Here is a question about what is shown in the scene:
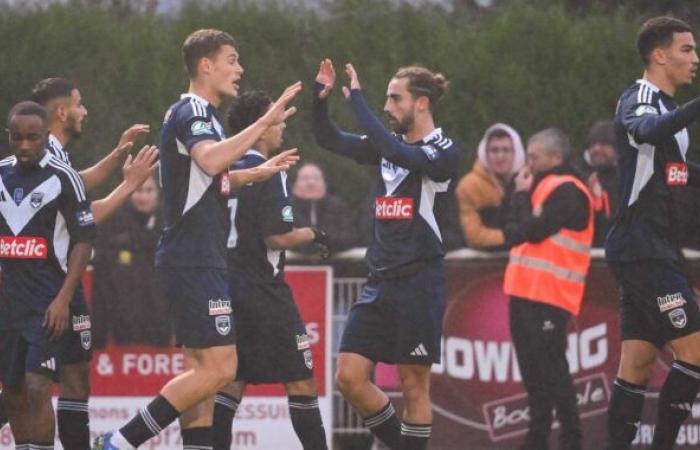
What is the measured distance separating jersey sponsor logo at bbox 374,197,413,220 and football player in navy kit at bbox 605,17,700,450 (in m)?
1.11

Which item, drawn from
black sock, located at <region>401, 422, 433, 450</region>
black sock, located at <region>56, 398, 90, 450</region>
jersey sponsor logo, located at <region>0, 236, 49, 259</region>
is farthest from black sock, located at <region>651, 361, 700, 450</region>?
jersey sponsor logo, located at <region>0, 236, 49, 259</region>

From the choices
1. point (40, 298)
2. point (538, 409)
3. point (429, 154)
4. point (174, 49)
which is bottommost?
point (538, 409)

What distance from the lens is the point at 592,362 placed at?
1323 centimetres

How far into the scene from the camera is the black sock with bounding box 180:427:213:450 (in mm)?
9828

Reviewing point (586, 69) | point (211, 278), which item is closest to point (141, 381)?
point (211, 278)

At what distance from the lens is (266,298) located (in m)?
10.6

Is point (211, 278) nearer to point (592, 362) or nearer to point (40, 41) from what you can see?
point (592, 362)

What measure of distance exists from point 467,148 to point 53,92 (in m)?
5.16

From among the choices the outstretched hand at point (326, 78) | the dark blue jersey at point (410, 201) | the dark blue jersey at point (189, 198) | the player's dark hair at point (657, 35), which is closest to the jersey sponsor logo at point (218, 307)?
the dark blue jersey at point (189, 198)

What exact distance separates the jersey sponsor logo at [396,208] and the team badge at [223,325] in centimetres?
122

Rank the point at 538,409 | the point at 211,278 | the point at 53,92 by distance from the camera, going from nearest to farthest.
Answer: the point at 211,278 < the point at 53,92 < the point at 538,409

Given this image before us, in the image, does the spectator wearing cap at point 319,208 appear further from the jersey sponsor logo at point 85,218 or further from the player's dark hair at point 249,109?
the jersey sponsor logo at point 85,218

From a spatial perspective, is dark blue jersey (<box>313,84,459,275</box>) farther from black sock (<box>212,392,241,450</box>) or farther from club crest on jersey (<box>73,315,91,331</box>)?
club crest on jersey (<box>73,315,91,331</box>)

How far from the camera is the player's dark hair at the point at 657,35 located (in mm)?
10336
